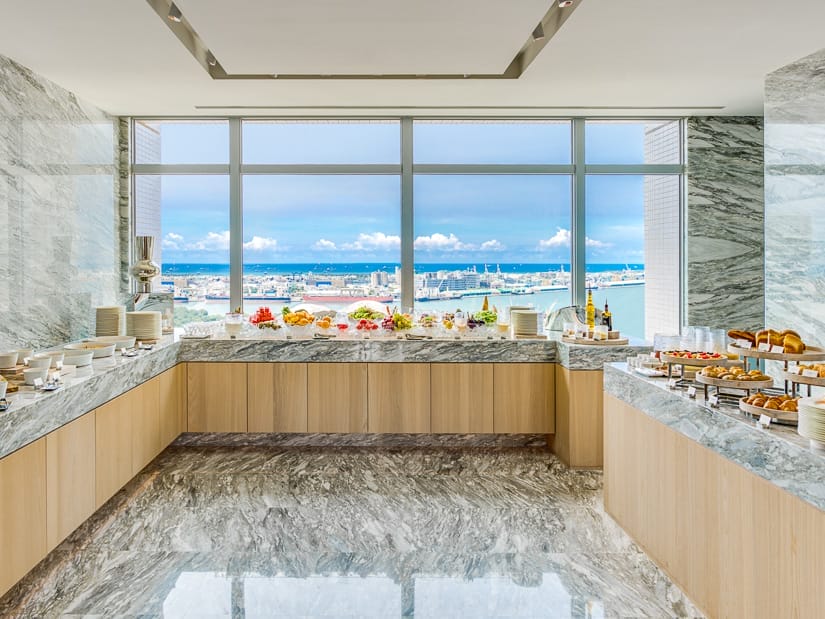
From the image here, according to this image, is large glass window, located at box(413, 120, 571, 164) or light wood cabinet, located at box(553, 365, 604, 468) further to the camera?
large glass window, located at box(413, 120, 571, 164)

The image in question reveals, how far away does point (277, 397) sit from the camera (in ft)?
15.6

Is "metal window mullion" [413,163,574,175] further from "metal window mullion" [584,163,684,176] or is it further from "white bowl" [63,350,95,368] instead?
"white bowl" [63,350,95,368]

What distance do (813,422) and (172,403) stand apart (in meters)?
4.31

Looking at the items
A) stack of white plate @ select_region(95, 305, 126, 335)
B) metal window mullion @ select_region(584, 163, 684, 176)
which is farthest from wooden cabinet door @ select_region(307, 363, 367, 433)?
metal window mullion @ select_region(584, 163, 684, 176)

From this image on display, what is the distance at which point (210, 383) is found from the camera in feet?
15.7

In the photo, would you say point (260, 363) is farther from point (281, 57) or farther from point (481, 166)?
point (481, 166)

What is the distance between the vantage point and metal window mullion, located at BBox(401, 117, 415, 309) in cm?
557

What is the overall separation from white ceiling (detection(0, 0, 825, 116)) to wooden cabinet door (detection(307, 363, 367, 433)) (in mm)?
2376

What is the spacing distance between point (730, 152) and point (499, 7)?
364cm

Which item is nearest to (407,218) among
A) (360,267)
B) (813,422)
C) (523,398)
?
(360,267)

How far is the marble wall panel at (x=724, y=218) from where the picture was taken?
5625 mm

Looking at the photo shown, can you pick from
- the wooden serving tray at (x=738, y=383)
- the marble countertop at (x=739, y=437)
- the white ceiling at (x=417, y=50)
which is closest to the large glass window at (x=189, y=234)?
the white ceiling at (x=417, y=50)

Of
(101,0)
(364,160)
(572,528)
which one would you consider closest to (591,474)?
(572,528)

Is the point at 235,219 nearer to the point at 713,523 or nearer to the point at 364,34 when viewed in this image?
the point at 364,34
